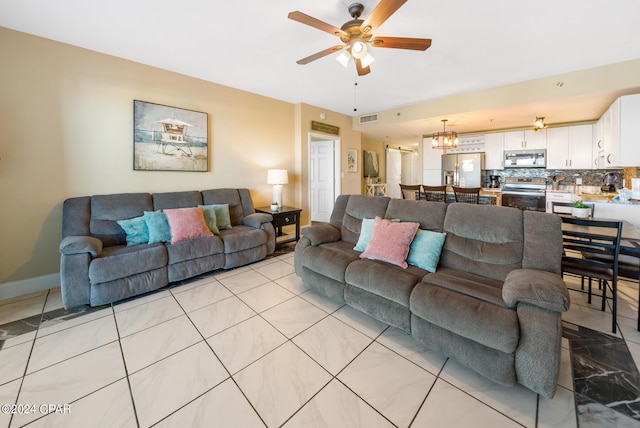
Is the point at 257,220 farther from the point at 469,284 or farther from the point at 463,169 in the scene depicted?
the point at 463,169

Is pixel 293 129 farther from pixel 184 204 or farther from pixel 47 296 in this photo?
pixel 47 296

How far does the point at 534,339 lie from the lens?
4.30 ft

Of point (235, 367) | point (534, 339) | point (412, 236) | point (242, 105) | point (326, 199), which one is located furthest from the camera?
point (326, 199)

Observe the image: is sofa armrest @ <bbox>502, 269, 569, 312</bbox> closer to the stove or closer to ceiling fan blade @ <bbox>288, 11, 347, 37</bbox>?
ceiling fan blade @ <bbox>288, 11, 347, 37</bbox>

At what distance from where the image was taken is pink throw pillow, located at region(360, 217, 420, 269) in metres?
2.15

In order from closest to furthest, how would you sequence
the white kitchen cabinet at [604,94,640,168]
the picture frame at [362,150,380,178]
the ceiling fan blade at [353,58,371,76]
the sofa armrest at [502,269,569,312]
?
1. the sofa armrest at [502,269,569,312]
2. the ceiling fan blade at [353,58,371,76]
3. the white kitchen cabinet at [604,94,640,168]
4. the picture frame at [362,150,380,178]

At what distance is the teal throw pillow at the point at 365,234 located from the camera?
2.50 meters

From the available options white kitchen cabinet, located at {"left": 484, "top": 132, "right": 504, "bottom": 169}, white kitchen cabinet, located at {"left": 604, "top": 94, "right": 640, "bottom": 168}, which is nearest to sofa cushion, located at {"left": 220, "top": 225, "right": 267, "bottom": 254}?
white kitchen cabinet, located at {"left": 604, "top": 94, "right": 640, "bottom": 168}

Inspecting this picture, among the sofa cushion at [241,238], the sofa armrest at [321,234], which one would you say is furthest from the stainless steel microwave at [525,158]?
the sofa cushion at [241,238]

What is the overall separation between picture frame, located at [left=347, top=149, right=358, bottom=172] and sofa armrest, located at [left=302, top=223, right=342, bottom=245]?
3336mm

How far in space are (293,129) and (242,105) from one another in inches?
44.0

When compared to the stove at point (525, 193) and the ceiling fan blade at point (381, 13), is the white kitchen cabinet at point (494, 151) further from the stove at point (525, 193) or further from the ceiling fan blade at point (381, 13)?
the ceiling fan blade at point (381, 13)

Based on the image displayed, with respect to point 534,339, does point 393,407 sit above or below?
below

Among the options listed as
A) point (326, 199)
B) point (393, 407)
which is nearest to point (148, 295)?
point (393, 407)
